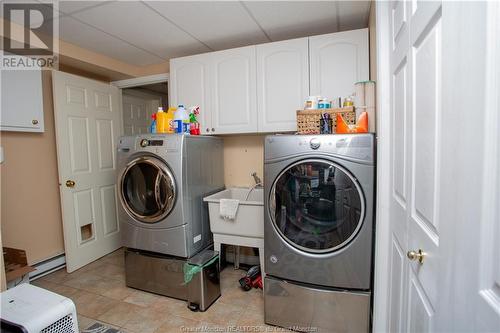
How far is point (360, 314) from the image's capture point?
159 centimetres

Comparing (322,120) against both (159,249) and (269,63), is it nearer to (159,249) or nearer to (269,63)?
(269,63)

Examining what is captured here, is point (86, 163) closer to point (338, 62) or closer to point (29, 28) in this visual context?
point (29, 28)

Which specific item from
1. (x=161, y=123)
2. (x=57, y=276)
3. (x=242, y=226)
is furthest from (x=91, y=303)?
(x=161, y=123)

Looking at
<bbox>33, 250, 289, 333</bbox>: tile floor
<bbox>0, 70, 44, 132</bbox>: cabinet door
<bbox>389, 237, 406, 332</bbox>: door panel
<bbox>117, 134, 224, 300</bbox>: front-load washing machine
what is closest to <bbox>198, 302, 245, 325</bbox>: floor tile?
<bbox>33, 250, 289, 333</bbox>: tile floor

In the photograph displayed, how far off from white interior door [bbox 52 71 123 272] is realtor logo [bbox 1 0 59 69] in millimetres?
217

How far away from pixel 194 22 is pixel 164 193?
Result: 1.35m

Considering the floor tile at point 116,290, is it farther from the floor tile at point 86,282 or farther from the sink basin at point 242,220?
the sink basin at point 242,220

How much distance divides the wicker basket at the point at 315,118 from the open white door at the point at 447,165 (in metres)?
0.55

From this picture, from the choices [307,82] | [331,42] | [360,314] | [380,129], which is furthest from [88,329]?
[331,42]

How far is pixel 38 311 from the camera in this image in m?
1.14

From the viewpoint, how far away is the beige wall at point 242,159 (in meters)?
2.67

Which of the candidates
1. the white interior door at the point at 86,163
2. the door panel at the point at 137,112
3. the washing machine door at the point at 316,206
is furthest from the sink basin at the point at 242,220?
the door panel at the point at 137,112

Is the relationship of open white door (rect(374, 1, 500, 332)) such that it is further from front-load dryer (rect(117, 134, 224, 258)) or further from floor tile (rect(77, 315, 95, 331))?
floor tile (rect(77, 315, 95, 331))

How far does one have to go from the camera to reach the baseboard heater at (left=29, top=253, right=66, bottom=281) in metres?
2.49
